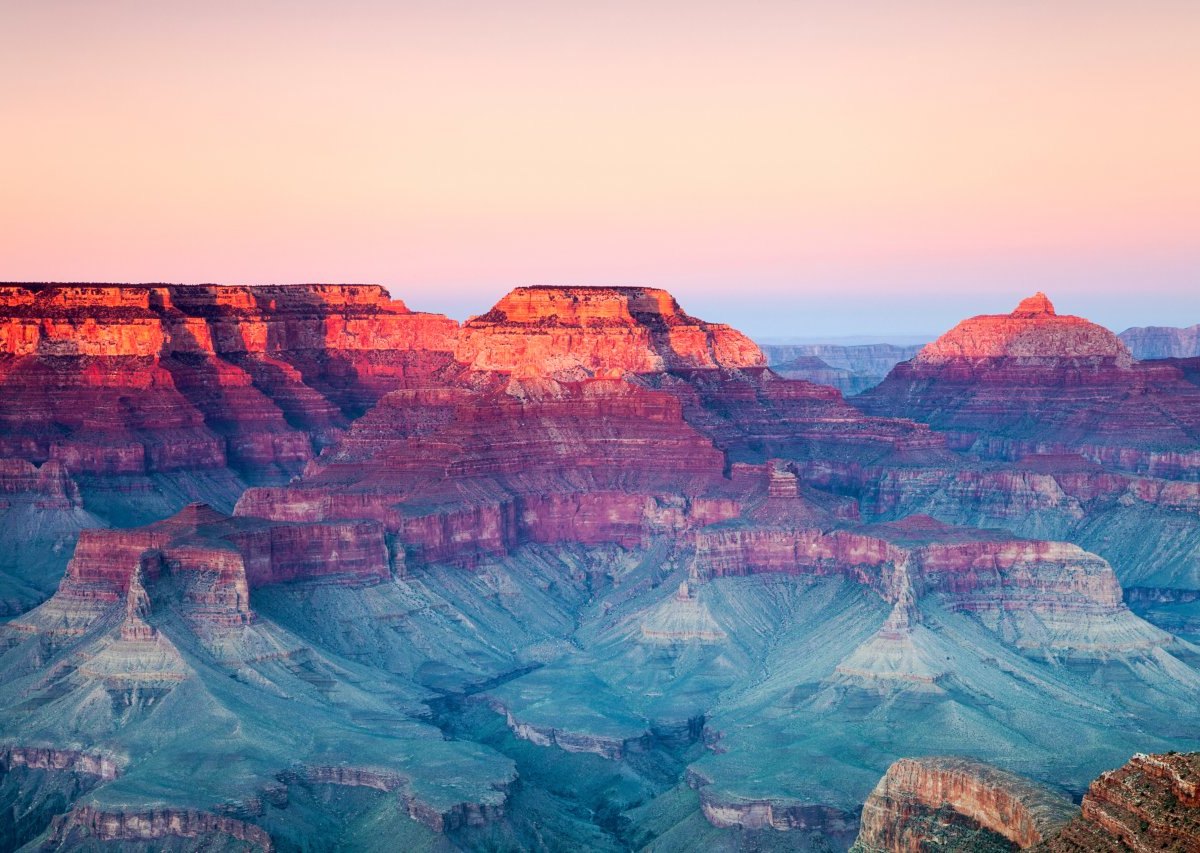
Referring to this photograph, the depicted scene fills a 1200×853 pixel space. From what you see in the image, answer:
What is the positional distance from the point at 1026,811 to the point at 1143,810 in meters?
10.8

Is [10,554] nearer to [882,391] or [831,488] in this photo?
[831,488]

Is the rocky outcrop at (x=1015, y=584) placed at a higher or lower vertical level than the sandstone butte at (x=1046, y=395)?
lower

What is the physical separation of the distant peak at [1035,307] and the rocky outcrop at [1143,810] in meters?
127

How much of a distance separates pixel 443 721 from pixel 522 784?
12.1 m

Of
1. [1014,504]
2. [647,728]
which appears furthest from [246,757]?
[1014,504]

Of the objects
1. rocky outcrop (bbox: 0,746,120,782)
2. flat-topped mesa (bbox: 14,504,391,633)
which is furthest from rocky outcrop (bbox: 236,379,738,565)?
rocky outcrop (bbox: 0,746,120,782)

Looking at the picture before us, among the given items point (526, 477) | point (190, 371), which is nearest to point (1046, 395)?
point (526, 477)

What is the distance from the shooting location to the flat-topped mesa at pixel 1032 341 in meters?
159

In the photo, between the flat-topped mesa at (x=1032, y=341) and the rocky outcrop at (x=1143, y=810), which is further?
the flat-topped mesa at (x=1032, y=341)

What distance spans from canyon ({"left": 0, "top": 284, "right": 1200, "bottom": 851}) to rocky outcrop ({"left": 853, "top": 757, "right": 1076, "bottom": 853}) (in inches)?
5.6

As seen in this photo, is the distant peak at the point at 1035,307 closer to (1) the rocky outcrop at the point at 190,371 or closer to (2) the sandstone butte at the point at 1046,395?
(2) the sandstone butte at the point at 1046,395

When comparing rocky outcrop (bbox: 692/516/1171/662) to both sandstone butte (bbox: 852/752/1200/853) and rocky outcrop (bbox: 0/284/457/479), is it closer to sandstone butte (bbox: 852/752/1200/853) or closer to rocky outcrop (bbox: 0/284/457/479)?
sandstone butte (bbox: 852/752/1200/853)

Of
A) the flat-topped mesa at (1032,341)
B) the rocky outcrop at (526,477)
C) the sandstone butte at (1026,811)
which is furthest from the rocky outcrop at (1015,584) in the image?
the flat-topped mesa at (1032,341)

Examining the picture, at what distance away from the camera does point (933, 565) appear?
321ft
